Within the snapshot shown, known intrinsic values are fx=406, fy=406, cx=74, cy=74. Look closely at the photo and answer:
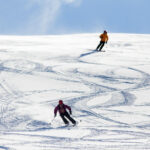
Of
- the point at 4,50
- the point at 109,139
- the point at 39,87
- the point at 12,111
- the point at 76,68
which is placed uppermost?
the point at 4,50

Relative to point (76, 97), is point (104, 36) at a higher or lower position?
higher

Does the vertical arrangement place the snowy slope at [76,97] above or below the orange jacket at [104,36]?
below

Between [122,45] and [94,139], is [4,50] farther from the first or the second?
[94,139]

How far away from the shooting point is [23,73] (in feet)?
58.5

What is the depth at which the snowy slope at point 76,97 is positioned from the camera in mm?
10008

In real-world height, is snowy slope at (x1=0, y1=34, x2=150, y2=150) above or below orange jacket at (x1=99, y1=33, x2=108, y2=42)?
below

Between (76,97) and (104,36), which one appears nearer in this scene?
(76,97)

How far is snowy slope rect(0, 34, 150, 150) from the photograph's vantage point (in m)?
10.0

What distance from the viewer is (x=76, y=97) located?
14.7 meters

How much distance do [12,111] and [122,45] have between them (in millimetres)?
15843

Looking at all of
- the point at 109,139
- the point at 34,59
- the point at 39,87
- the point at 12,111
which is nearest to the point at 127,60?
the point at 34,59

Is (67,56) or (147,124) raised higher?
(67,56)

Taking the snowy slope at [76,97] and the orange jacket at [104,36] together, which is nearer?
the snowy slope at [76,97]

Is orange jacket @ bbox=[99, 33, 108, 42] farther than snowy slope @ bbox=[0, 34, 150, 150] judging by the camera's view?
Yes
